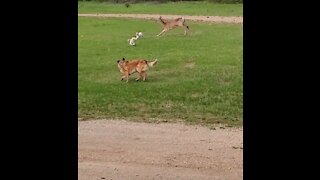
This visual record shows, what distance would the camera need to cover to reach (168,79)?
1116 cm

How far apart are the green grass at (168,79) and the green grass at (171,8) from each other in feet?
23.9

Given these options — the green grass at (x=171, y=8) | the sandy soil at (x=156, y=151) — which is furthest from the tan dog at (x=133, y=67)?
the green grass at (x=171, y=8)

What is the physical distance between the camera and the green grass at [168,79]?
8.66 m

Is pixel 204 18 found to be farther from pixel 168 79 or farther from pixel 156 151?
pixel 156 151

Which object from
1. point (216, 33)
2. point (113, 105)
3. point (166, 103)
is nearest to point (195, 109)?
point (166, 103)

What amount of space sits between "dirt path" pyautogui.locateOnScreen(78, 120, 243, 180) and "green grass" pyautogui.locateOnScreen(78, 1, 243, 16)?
17389 millimetres

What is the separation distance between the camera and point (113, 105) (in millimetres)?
9109

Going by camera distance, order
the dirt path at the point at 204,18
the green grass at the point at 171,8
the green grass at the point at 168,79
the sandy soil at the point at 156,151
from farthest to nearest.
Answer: the green grass at the point at 171,8 → the dirt path at the point at 204,18 → the green grass at the point at 168,79 → the sandy soil at the point at 156,151

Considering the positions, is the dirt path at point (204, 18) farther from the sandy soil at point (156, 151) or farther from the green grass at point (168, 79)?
the sandy soil at point (156, 151)

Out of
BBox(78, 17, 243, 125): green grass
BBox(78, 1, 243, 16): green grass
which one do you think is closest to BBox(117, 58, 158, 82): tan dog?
BBox(78, 17, 243, 125): green grass

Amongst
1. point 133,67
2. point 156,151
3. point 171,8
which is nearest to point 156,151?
point 156,151
